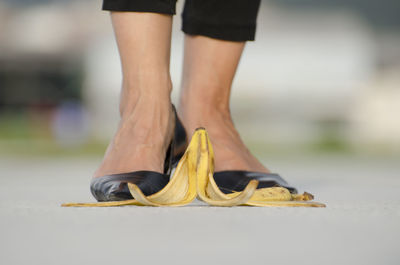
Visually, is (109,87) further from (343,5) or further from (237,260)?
(237,260)

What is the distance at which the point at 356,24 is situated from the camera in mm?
14961

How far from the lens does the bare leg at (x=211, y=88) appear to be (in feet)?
3.87

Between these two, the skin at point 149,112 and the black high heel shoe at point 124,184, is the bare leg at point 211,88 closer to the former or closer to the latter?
the skin at point 149,112

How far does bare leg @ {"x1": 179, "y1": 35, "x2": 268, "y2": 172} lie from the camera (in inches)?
46.5

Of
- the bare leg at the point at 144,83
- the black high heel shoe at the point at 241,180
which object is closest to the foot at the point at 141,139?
the bare leg at the point at 144,83

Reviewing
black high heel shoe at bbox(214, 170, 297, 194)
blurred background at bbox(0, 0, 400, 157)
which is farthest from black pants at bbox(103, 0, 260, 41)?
blurred background at bbox(0, 0, 400, 157)

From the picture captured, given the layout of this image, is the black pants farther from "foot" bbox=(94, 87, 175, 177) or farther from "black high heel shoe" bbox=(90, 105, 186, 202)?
"black high heel shoe" bbox=(90, 105, 186, 202)

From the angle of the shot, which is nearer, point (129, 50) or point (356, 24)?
point (129, 50)

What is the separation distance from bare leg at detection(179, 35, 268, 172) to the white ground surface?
0.23m

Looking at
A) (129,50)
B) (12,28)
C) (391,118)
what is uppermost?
(129,50)

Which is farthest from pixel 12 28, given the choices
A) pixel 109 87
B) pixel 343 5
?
pixel 343 5

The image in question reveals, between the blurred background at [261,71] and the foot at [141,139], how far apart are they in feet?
33.5

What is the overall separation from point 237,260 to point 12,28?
1525cm

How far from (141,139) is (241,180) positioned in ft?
0.60
